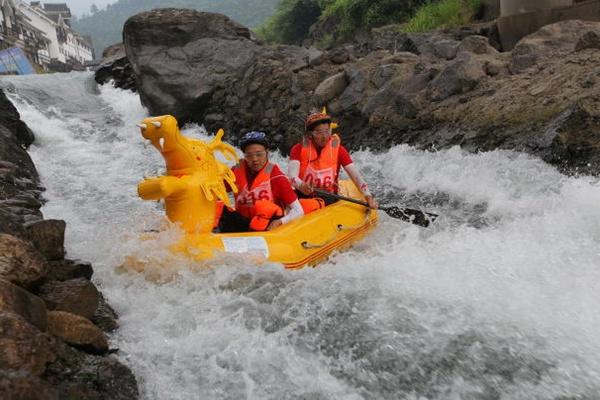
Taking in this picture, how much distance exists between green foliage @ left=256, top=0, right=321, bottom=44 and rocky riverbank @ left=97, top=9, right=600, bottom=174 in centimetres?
1393

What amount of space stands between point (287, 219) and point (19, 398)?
3.08 m

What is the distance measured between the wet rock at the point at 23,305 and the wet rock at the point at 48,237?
33.6 inches

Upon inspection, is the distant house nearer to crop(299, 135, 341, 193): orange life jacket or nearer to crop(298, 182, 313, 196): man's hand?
crop(299, 135, 341, 193): orange life jacket

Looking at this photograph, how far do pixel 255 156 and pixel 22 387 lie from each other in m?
3.02

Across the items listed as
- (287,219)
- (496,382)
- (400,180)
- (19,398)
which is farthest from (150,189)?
(400,180)

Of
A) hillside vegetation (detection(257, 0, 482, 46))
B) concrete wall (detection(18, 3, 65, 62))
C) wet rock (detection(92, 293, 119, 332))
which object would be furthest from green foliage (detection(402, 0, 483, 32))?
concrete wall (detection(18, 3, 65, 62))

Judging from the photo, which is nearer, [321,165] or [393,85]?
[321,165]

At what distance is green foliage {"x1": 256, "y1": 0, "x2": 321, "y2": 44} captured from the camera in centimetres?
2827

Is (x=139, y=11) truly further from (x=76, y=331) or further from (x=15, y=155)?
(x=76, y=331)

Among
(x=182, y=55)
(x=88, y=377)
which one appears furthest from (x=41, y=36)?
(x=88, y=377)

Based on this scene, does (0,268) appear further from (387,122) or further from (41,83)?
(41,83)

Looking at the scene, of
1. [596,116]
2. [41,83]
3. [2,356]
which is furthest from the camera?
[41,83]

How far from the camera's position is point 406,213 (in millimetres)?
6066

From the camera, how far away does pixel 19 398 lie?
6.94 ft
